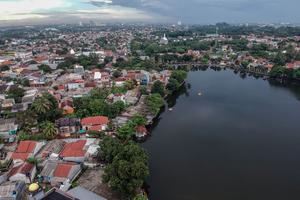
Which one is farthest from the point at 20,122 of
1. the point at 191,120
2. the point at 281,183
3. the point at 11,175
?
the point at 281,183

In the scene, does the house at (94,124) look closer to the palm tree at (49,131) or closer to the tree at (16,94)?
the palm tree at (49,131)

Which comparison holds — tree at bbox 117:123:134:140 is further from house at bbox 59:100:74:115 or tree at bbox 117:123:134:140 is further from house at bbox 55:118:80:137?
house at bbox 59:100:74:115

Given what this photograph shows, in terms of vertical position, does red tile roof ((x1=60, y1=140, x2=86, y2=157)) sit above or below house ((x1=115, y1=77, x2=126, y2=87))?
below

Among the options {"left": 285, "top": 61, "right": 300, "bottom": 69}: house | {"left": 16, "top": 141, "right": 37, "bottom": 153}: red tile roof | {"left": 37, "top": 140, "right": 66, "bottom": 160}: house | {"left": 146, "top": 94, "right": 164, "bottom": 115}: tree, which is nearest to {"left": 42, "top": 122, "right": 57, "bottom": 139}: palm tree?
{"left": 37, "top": 140, "right": 66, "bottom": 160}: house

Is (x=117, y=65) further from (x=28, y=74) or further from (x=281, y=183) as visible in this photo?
(x=281, y=183)

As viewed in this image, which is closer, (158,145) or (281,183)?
(281,183)

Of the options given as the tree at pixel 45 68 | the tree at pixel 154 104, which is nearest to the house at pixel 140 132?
the tree at pixel 154 104

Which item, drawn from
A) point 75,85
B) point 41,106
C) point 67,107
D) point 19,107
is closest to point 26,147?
point 41,106
